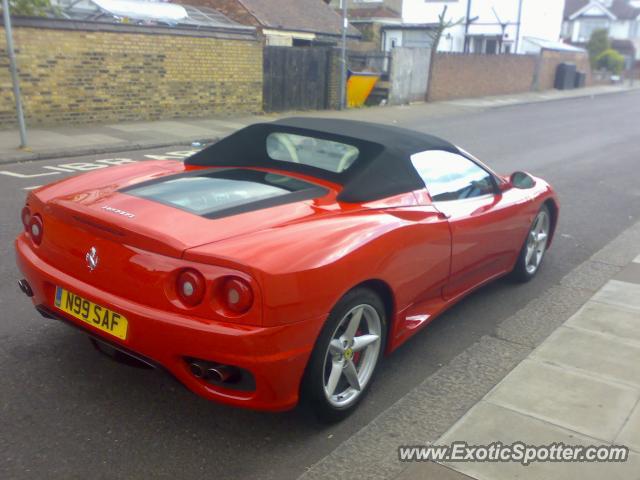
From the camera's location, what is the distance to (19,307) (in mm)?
4266

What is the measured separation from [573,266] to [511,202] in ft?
5.19

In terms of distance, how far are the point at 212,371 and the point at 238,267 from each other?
0.45m

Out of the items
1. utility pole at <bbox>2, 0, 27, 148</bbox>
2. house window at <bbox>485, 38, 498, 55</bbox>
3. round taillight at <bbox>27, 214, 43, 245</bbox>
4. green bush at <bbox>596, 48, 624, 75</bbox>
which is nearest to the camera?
round taillight at <bbox>27, 214, 43, 245</bbox>

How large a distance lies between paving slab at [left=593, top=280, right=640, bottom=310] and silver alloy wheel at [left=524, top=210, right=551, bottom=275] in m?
0.56

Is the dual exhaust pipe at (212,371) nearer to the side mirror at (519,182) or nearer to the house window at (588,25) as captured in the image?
the side mirror at (519,182)

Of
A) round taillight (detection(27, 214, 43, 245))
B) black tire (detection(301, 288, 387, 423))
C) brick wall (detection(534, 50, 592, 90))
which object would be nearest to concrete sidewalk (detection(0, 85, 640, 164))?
round taillight (detection(27, 214, 43, 245))

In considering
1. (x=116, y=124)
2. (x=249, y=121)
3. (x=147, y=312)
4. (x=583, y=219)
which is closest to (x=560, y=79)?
(x=249, y=121)

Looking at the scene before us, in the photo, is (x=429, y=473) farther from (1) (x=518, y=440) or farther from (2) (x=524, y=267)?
(2) (x=524, y=267)

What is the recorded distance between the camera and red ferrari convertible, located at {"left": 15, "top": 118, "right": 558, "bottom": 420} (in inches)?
107

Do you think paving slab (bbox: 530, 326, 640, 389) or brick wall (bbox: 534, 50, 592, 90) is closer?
paving slab (bbox: 530, 326, 640, 389)

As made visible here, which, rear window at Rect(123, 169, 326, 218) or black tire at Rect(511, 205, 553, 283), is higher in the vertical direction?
rear window at Rect(123, 169, 326, 218)

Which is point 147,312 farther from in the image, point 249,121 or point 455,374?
point 249,121

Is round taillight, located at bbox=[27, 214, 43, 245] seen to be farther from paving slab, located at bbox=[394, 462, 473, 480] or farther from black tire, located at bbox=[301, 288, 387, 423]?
paving slab, located at bbox=[394, 462, 473, 480]

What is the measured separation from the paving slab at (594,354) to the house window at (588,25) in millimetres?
71285
